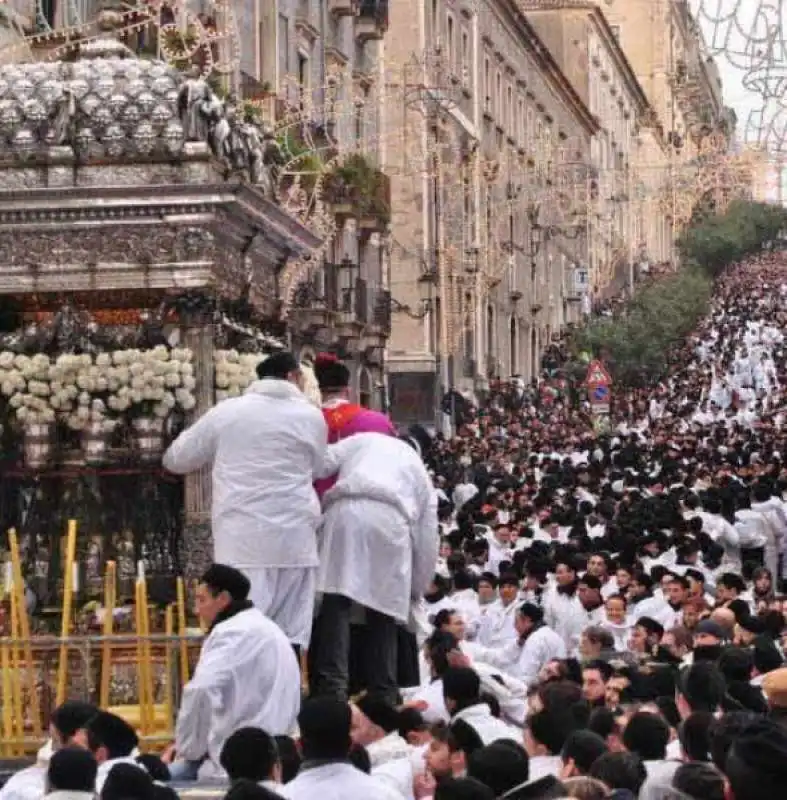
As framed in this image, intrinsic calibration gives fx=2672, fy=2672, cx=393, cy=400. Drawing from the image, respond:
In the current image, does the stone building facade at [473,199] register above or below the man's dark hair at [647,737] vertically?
above

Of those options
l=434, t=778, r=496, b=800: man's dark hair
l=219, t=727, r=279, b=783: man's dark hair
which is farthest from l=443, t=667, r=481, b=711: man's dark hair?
l=434, t=778, r=496, b=800: man's dark hair

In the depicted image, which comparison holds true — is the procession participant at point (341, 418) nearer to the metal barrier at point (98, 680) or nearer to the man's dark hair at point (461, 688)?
the metal barrier at point (98, 680)

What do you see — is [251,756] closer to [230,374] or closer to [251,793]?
[251,793]

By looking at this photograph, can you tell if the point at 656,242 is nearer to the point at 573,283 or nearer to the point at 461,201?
the point at 573,283

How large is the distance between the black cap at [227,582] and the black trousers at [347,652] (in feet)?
6.59

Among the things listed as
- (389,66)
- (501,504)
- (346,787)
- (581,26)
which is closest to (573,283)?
(581,26)

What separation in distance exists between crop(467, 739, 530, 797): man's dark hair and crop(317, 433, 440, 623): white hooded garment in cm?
424

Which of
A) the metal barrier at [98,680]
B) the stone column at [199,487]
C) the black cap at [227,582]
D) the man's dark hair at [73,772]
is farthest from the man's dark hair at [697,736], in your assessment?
the stone column at [199,487]

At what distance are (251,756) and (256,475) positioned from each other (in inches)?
149

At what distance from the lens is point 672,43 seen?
3976 inches

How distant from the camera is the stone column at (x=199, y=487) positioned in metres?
14.5

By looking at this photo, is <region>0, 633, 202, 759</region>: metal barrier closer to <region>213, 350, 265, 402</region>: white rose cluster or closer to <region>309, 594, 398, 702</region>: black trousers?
<region>309, 594, 398, 702</region>: black trousers

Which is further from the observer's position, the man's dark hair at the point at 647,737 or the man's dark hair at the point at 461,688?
the man's dark hair at the point at 461,688

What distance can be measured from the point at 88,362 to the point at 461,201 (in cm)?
4127
